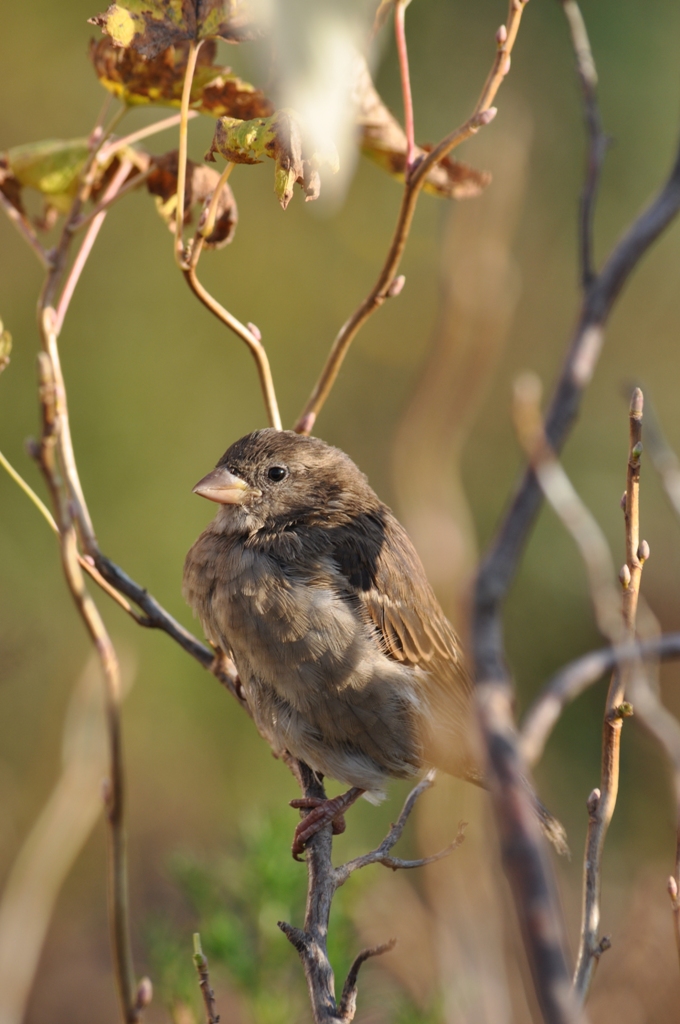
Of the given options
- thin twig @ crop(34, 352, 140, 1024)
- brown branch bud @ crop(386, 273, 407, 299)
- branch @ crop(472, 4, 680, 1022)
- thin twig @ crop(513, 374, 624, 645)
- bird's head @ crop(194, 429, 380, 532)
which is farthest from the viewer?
bird's head @ crop(194, 429, 380, 532)

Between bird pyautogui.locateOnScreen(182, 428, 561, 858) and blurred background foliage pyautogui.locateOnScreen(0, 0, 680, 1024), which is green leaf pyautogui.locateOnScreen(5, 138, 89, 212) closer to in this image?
bird pyautogui.locateOnScreen(182, 428, 561, 858)

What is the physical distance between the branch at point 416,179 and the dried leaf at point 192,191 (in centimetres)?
33

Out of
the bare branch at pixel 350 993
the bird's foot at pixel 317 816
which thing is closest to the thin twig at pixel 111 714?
the bare branch at pixel 350 993

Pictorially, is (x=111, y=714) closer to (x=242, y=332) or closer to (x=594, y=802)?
(x=594, y=802)

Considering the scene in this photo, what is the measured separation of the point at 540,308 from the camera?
648 cm

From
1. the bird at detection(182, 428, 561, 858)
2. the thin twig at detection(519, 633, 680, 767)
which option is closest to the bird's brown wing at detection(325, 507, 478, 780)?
the bird at detection(182, 428, 561, 858)

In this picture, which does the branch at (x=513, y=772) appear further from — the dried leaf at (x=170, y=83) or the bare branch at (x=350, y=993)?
the dried leaf at (x=170, y=83)

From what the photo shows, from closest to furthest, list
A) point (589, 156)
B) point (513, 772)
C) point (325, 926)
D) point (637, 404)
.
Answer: point (513, 772) → point (637, 404) → point (589, 156) → point (325, 926)

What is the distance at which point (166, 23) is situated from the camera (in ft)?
5.63

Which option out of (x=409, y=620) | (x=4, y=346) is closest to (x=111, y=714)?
(x=4, y=346)

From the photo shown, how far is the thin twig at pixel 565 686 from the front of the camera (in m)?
0.69

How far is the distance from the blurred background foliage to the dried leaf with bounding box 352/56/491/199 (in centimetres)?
277

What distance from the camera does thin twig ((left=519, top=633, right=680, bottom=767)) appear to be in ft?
2.27

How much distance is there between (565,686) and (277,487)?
222 centimetres
